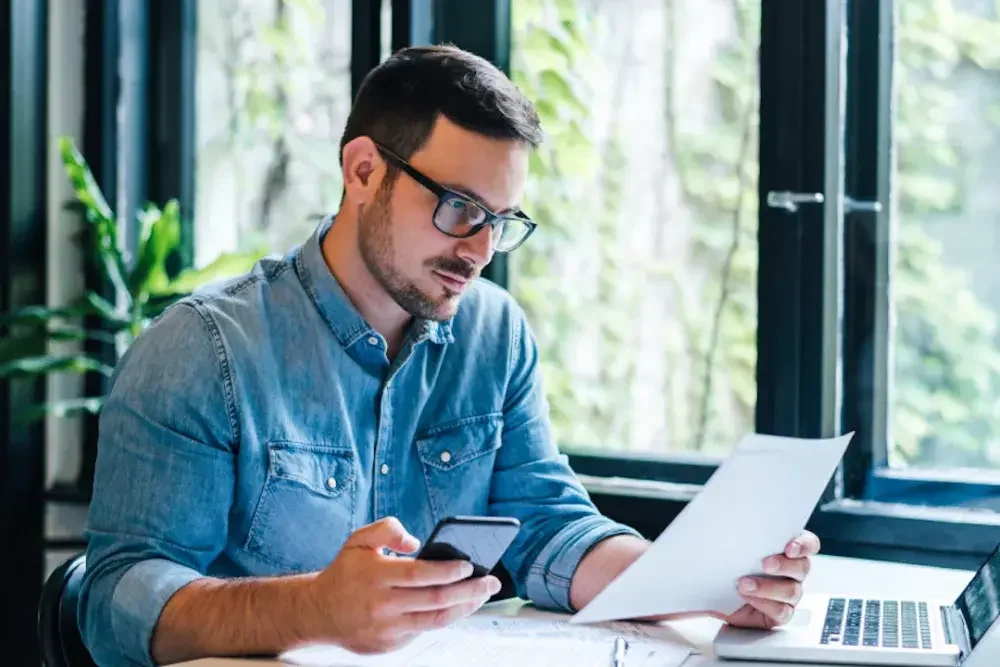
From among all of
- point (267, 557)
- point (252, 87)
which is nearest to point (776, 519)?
point (267, 557)

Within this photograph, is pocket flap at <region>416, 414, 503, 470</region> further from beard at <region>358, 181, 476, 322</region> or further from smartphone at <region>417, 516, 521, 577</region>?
smartphone at <region>417, 516, 521, 577</region>

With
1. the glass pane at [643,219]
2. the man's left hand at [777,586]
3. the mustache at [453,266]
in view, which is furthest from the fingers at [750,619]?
the glass pane at [643,219]

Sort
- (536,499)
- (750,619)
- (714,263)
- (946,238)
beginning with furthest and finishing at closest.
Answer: (714,263) < (946,238) < (536,499) < (750,619)

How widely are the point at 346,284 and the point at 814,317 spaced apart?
0.80 meters

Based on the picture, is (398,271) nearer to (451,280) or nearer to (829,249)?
(451,280)

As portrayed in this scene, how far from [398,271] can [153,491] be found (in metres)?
0.45

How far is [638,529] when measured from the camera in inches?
83.7

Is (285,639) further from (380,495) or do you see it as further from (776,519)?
(776,519)

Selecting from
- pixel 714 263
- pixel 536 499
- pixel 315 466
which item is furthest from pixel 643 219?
pixel 315 466

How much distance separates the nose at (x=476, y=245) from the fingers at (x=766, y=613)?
0.56 meters

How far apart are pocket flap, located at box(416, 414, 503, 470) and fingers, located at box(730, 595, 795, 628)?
18.8 inches

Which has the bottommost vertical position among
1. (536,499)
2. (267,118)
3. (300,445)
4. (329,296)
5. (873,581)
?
(873,581)

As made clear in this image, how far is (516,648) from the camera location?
4.18 feet

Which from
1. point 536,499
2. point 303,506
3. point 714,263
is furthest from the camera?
point 714,263
